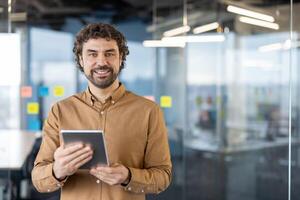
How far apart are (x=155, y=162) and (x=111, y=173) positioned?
0.91ft

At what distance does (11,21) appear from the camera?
456 centimetres

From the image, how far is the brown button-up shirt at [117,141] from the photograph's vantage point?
170cm

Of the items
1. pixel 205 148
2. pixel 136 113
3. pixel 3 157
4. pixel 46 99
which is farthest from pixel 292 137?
pixel 136 113

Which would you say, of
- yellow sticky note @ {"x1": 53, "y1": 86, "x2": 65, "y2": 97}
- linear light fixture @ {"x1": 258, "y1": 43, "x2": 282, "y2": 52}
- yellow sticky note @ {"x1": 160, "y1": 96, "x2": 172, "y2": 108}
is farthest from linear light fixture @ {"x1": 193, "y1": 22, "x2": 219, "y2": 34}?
yellow sticky note @ {"x1": 53, "y1": 86, "x2": 65, "y2": 97}

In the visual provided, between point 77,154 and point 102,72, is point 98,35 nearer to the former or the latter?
point 102,72

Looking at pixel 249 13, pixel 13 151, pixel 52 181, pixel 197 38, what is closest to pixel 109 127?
pixel 52 181

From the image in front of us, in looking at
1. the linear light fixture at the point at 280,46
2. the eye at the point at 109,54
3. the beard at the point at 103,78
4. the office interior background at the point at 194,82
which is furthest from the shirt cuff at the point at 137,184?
the linear light fixture at the point at 280,46

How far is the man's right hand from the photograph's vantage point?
58.3 inches

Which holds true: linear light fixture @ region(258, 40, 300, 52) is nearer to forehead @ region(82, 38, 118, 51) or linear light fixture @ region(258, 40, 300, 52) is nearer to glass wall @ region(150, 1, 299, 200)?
glass wall @ region(150, 1, 299, 200)

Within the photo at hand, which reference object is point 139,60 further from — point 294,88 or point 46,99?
point 294,88

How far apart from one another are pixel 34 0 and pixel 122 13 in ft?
3.30

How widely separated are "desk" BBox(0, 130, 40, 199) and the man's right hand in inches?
129

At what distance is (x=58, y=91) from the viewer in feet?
15.9

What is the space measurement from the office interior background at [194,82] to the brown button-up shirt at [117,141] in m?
3.03
